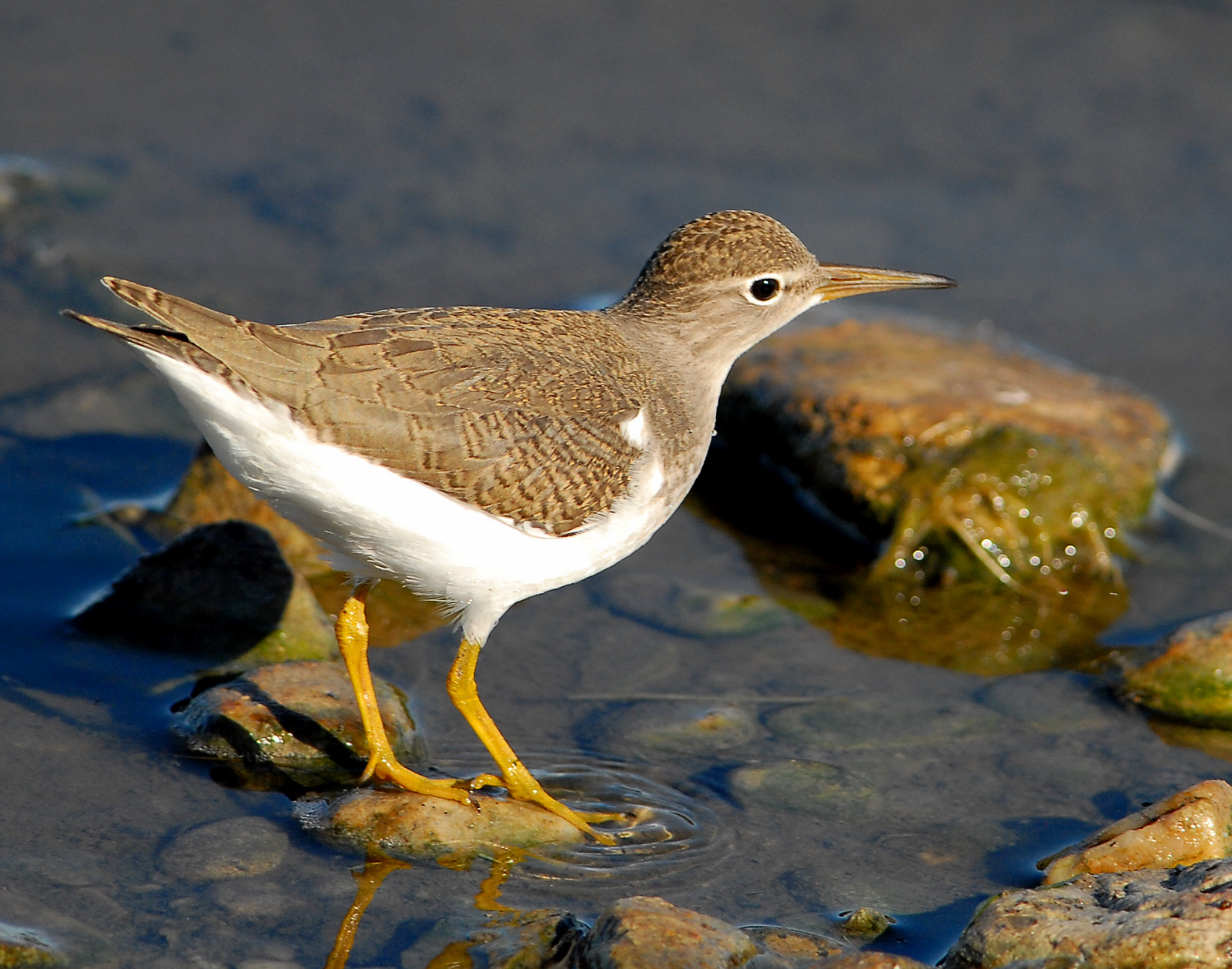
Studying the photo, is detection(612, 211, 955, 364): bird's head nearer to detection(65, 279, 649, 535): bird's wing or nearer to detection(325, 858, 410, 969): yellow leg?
detection(65, 279, 649, 535): bird's wing

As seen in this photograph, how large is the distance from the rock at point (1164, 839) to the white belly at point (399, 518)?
7.92 ft

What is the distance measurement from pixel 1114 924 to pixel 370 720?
10.9 ft

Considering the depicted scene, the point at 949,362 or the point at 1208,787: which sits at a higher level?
the point at 949,362

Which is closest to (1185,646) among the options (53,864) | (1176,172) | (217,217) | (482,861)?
(482,861)

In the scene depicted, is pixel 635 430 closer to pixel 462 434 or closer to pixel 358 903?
pixel 462 434

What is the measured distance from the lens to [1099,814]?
6484mm

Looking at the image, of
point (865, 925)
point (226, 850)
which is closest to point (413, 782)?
point (226, 850)

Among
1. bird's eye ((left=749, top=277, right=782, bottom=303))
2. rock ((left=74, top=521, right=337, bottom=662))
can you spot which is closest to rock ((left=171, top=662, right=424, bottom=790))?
rock ((left=74, top=521, right=337, bottom=662))

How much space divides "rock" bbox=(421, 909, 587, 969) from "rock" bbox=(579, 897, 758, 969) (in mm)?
170

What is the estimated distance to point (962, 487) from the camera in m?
8.85

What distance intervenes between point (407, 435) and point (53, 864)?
226 centimetres

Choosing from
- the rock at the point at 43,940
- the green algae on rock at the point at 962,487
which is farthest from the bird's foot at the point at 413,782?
the green algae on rock at the point at 962,487

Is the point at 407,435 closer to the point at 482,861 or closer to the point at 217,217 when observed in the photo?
the point at 482,861

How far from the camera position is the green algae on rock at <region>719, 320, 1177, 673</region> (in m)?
8.27
